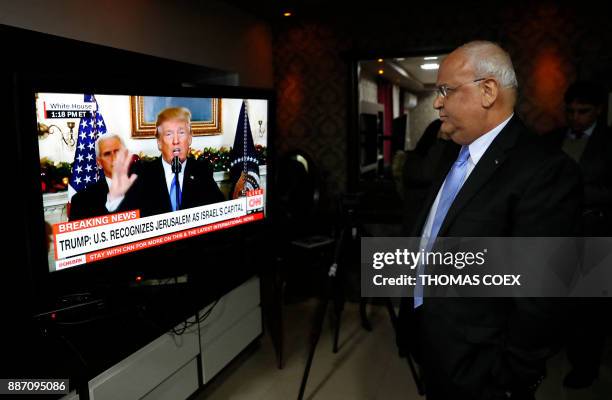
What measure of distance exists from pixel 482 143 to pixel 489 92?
0.50 ft

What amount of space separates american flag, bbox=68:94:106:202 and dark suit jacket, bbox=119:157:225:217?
184 millimetres

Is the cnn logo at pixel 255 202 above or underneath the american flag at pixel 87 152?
underneath

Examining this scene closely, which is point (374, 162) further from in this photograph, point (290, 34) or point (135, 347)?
point (135, 347)

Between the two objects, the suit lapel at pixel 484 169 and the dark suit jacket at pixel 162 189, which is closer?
the suit lapel at pixel 484 169

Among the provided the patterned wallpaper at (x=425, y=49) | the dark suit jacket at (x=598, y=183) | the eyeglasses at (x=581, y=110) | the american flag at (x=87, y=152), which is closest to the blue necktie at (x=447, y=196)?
the american flag at (x=87, y=152)

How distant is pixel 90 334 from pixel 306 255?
2.09m

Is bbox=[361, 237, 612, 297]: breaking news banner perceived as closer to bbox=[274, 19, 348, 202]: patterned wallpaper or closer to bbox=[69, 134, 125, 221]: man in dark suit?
bbox=[69, 134, 125, 221]: man in dark suit

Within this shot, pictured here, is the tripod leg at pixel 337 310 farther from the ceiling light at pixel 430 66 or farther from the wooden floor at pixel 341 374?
the ceiling light at pixel 430 66

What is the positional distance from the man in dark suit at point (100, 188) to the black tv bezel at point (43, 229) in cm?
16

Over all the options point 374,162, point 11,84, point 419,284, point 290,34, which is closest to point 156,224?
→ point 11,84

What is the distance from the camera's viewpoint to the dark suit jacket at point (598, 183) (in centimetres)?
262

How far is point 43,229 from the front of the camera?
1528mm

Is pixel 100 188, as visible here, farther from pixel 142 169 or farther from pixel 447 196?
pixel 447 196

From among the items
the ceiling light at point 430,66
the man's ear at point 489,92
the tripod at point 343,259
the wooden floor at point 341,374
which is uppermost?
the ceiling light at point 430,66
